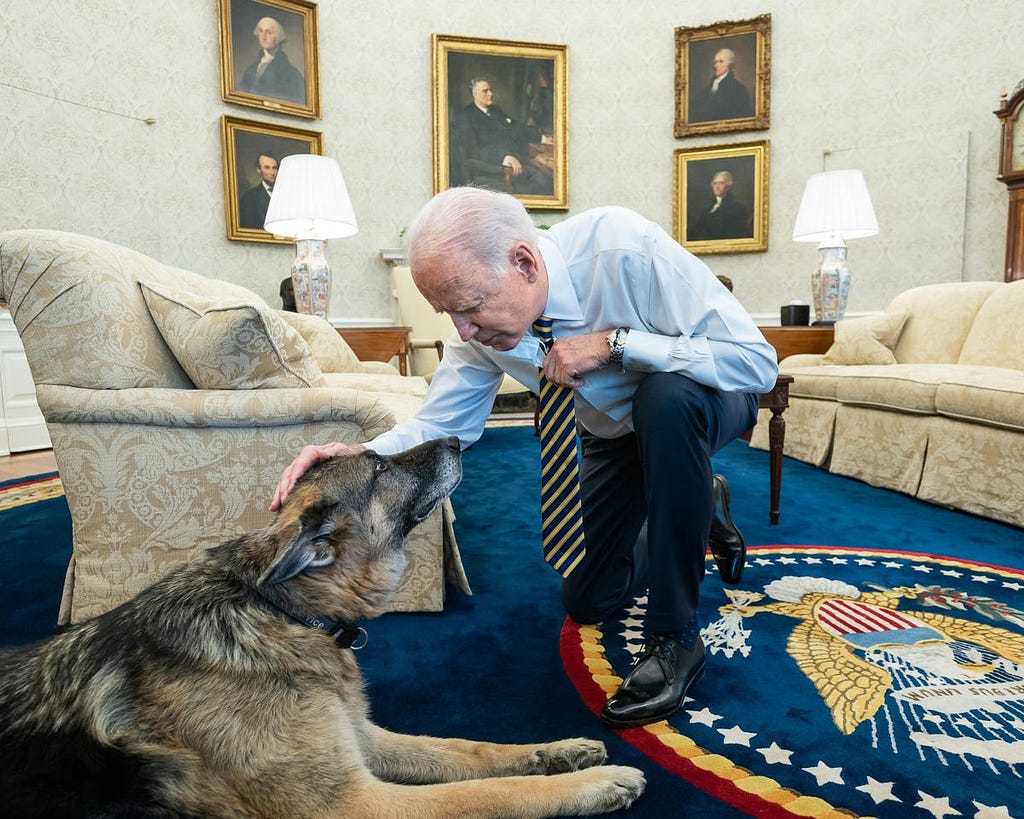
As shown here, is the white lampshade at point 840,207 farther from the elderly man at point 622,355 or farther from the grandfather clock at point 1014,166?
the elderly man at point 622,355

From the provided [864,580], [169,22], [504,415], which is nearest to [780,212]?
[504,415]

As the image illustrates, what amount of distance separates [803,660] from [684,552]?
53 cm

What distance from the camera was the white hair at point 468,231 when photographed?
1471 millimetres

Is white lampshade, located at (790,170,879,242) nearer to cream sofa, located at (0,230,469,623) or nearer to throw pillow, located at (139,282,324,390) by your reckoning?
cream sofa, located at (0,230,469,623)

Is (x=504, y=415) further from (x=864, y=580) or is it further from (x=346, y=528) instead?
(x=346, y=528)

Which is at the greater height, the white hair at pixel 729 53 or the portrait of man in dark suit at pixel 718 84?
the white hair at pixel 729 53

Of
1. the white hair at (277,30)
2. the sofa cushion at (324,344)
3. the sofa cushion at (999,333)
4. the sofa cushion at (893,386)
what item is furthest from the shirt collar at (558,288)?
the white hair at (277,30)

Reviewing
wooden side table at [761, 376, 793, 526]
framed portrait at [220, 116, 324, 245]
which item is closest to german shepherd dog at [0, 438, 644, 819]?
wooden side table at [761, 376, 793, 526]

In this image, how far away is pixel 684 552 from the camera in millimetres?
1564

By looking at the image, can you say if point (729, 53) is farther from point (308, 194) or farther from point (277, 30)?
point (308, 194)

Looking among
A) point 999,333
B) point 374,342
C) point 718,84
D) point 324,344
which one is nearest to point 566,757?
point 324,344

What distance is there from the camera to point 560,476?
5.72 feet

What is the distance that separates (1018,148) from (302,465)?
6.59 meters

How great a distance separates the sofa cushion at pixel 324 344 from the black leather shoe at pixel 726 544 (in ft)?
8.75
